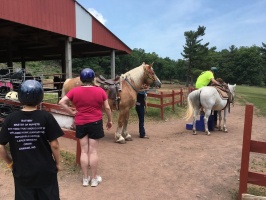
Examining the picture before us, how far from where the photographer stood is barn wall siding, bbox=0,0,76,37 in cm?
842

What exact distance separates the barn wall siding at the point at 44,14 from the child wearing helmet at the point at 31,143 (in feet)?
22.9

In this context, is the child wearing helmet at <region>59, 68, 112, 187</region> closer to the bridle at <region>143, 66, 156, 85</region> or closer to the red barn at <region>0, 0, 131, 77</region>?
the bridle at <region>143, 66, 156, 85</region>

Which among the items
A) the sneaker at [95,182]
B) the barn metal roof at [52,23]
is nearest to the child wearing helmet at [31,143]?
the sneaker at [95,182]

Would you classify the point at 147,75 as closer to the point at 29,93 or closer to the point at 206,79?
the point at 206,79

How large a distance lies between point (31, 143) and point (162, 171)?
10.1 feet

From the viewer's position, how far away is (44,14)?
32.1 ft

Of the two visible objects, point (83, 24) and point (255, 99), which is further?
point (255, 99)

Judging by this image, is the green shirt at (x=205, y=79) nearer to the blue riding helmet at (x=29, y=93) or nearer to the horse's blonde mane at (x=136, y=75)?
the horse's blonde mane at (x=136, y=75)

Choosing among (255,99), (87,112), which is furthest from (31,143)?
(255,99)

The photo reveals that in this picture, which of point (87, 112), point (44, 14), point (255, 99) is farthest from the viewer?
point (255, 99)

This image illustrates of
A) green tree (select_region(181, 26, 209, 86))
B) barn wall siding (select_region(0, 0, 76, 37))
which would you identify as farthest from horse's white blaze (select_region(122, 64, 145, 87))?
green tree (select_region(181, 26, 209, 86))

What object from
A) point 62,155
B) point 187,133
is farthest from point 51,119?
point 187,133

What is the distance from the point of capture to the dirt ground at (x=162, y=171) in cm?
392

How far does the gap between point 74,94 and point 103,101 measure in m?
0.44
